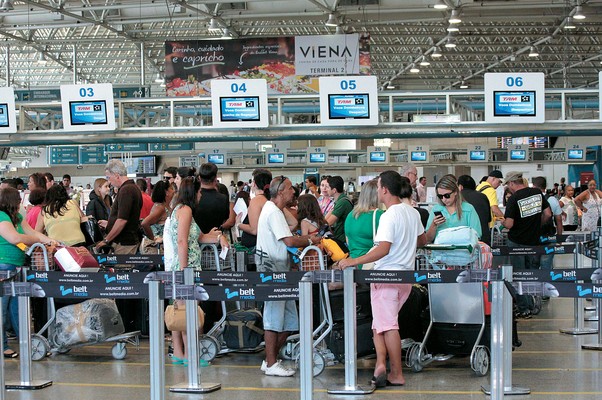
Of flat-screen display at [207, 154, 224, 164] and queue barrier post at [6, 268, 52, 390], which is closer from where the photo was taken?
queue barrier post at [6, 268, 52, 390]

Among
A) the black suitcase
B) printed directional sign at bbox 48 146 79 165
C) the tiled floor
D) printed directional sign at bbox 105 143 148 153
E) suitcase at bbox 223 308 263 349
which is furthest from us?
printed directional sign at bbox 48 146 79 165

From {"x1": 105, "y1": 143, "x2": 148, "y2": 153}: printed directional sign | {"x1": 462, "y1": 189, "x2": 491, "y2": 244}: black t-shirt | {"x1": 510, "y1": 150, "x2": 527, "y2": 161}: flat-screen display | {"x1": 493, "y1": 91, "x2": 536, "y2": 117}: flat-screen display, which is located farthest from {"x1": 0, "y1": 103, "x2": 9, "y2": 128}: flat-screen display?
{"x1": 510, "y1": 150, "x2": 527, "y2": 161}: flat-screen display

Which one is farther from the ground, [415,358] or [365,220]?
[365,220]

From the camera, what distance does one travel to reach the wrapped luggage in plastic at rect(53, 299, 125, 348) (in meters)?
7.93

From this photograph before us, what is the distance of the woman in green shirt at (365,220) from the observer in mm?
7246

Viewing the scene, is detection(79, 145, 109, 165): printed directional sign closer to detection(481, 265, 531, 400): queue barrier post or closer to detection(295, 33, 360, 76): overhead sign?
detection(295, 33, 360, 76): overhead sign

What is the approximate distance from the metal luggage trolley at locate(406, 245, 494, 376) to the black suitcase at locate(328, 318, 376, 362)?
0.37 m

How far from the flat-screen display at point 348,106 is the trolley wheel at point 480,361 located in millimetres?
9041

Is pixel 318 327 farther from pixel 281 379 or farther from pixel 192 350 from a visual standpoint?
pixel 192 350

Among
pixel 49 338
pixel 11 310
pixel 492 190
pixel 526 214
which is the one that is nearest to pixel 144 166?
pixel 492 190

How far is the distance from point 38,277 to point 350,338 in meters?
2.54

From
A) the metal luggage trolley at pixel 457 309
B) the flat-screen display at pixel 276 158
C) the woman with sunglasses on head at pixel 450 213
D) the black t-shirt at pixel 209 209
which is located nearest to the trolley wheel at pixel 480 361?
the metal luggage trolley at pixel 457 309

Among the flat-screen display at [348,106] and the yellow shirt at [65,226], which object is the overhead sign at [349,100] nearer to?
the flat-screen display at [348,106]

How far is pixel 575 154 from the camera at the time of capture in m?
30.9
